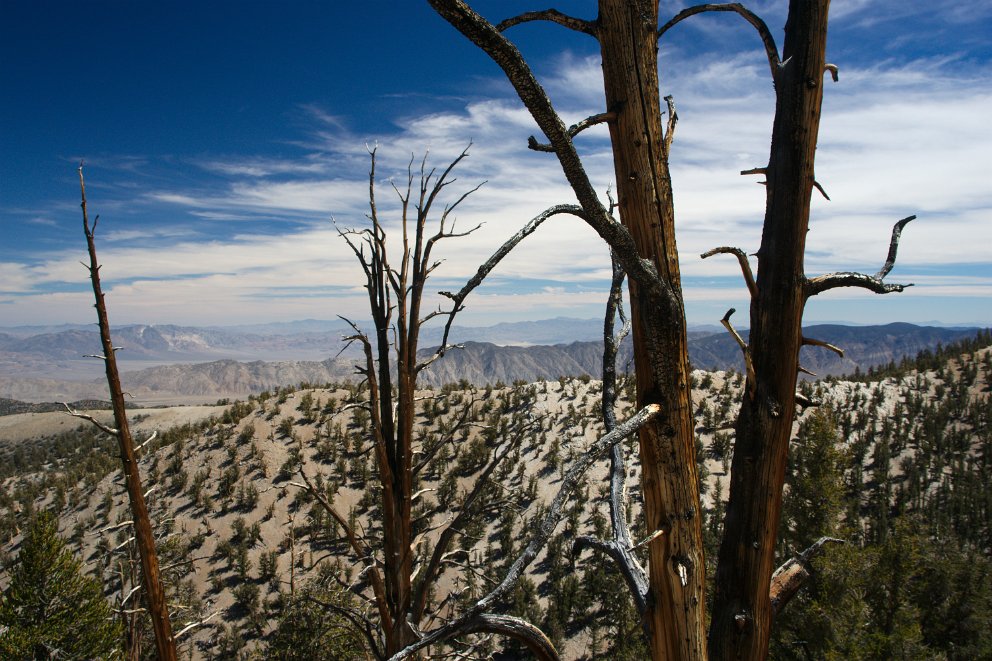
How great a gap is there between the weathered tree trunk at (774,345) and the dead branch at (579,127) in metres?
0.87

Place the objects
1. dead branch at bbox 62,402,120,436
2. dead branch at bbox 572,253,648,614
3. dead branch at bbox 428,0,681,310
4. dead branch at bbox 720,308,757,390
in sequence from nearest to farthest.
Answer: dead branch at bbox 428,0,681,310, dead branch at bbox 572,253,648,614, dead branch at bbox 720,308,757,390, dead branch at bbox 62,402,120,436

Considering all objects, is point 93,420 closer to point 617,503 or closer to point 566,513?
point 617,503

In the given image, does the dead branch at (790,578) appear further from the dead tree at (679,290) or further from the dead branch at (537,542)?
the dead branch at (537,542)

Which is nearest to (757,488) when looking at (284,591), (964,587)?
(964,587)

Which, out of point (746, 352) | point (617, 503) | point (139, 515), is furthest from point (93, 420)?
point (746, 352)

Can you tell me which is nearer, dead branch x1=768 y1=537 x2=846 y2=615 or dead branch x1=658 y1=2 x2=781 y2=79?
dead branch x1=658 y1=2 x2=781 y2=79

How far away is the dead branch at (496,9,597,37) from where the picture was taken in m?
1.48

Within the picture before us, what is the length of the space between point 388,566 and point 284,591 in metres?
15.5

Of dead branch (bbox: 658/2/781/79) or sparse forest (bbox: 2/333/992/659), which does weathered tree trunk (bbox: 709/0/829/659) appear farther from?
sparse forest (bbox: 2/333/992/659)

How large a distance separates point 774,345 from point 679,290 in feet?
2.17

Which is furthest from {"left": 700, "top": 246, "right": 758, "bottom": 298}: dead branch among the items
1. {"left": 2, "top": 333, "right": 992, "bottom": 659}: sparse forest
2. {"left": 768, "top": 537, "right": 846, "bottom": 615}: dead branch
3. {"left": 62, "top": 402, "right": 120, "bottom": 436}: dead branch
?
{"left": 2, "top": 333, "right": 992, "bottom": 659}: sparse forest

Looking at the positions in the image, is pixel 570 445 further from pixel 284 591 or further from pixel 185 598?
pixel 185 598

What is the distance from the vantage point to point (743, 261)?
193cm

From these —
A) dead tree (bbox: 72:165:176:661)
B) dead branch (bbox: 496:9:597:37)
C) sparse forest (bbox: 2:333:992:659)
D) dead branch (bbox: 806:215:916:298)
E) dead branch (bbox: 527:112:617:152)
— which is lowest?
sparse forest (bbox: 2:333:992:659)
